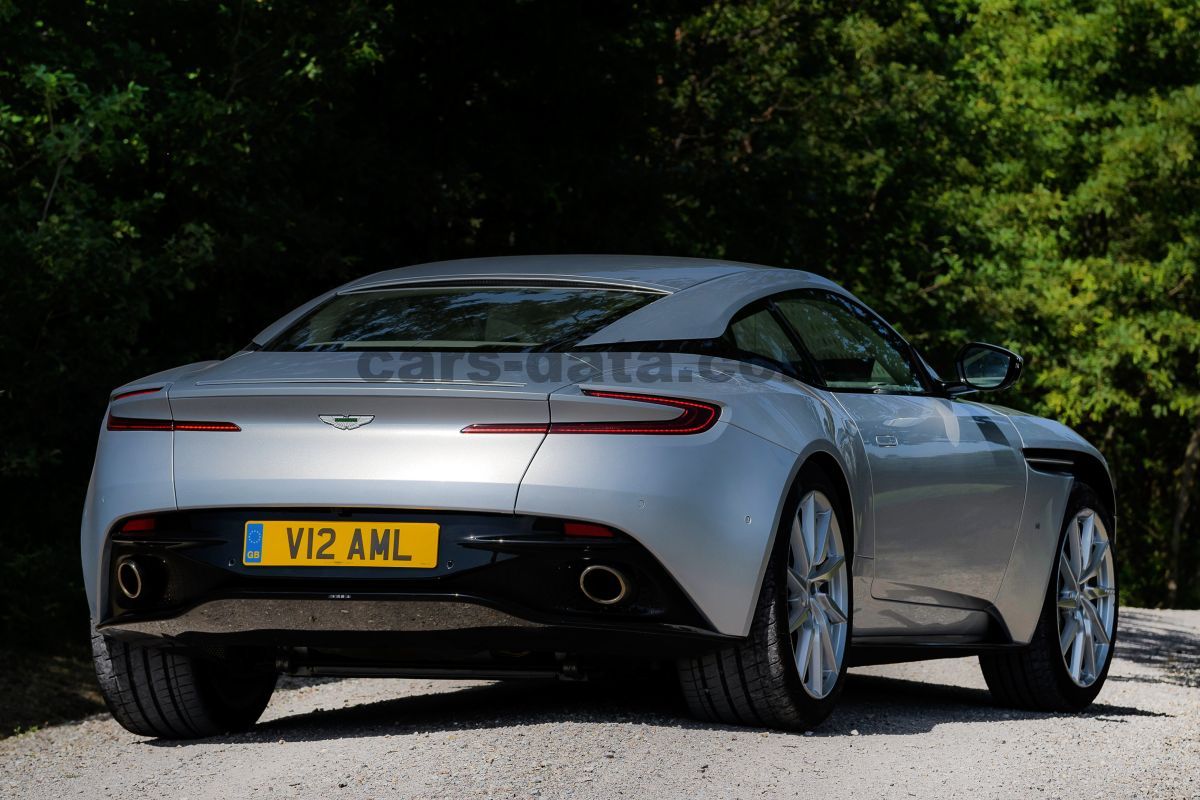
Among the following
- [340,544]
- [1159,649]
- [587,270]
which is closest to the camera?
[340,544]

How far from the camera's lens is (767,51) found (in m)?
22.6

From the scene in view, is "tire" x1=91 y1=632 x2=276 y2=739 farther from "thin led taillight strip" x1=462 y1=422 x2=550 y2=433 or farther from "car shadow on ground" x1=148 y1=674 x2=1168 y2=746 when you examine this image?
"thin led taillight strip" x1=462 y1=422 x2=550 y2=433

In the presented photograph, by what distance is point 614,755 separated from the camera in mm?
4785

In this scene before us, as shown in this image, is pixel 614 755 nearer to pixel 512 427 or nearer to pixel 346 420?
pixel 512 427

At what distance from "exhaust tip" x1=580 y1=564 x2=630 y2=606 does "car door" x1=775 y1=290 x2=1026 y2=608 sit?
1338mm

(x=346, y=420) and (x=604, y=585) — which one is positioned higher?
(x=346, y=420)

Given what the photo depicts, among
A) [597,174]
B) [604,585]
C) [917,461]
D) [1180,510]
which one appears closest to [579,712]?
[604,585]

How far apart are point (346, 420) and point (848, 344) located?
7.06ft

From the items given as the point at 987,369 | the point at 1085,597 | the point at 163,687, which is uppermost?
the point at 987,369

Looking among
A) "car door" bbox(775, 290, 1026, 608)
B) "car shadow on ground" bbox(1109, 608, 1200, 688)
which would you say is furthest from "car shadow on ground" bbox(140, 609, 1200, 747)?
"car shadow on ground" bbox(1109, 608, 1200, 688)

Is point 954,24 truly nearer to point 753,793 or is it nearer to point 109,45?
point 109,45

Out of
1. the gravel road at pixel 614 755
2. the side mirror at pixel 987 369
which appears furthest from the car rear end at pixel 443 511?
the side mirror at pixel 987 369

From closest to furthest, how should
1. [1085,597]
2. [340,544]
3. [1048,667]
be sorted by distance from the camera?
[340,544] < [1048,667] < [1085,597]

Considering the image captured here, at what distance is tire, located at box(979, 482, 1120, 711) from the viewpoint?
276 inches
